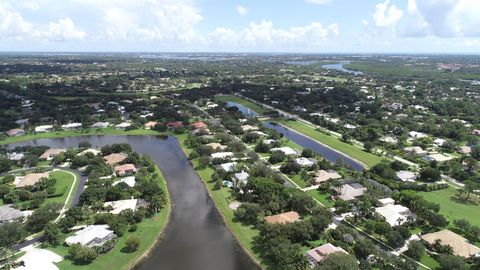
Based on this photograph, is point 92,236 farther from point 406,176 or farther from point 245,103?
point 245,103

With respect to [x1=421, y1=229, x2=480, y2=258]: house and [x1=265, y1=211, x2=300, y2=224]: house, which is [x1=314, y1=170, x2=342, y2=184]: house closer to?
[x1=265, y1=211, x2=300, y2=224]: house

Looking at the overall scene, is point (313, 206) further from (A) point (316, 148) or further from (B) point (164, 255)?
(A) point (316, 148)

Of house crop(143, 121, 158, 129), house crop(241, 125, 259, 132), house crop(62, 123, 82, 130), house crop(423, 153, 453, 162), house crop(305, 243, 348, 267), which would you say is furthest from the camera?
house crop(143, 121, 158, 129)

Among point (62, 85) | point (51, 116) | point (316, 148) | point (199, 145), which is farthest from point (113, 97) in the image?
point (316, 148)

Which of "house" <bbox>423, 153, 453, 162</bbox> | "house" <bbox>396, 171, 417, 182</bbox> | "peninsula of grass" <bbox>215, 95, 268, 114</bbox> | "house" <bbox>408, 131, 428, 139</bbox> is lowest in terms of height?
"peninsula of grass" <bbox>215, 95, 268, 114</bbox>

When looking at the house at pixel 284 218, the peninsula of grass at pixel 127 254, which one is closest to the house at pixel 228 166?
the peninsula of grass at pixel 127 254

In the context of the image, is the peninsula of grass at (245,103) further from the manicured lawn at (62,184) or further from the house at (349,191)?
the manicured lawn at (62,184)

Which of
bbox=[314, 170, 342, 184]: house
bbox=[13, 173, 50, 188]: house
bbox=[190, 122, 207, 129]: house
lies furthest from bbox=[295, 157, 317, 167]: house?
bbox=[13, 173, 50, 188]: house

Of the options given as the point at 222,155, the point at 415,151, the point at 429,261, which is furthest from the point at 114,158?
the point at 415,151
